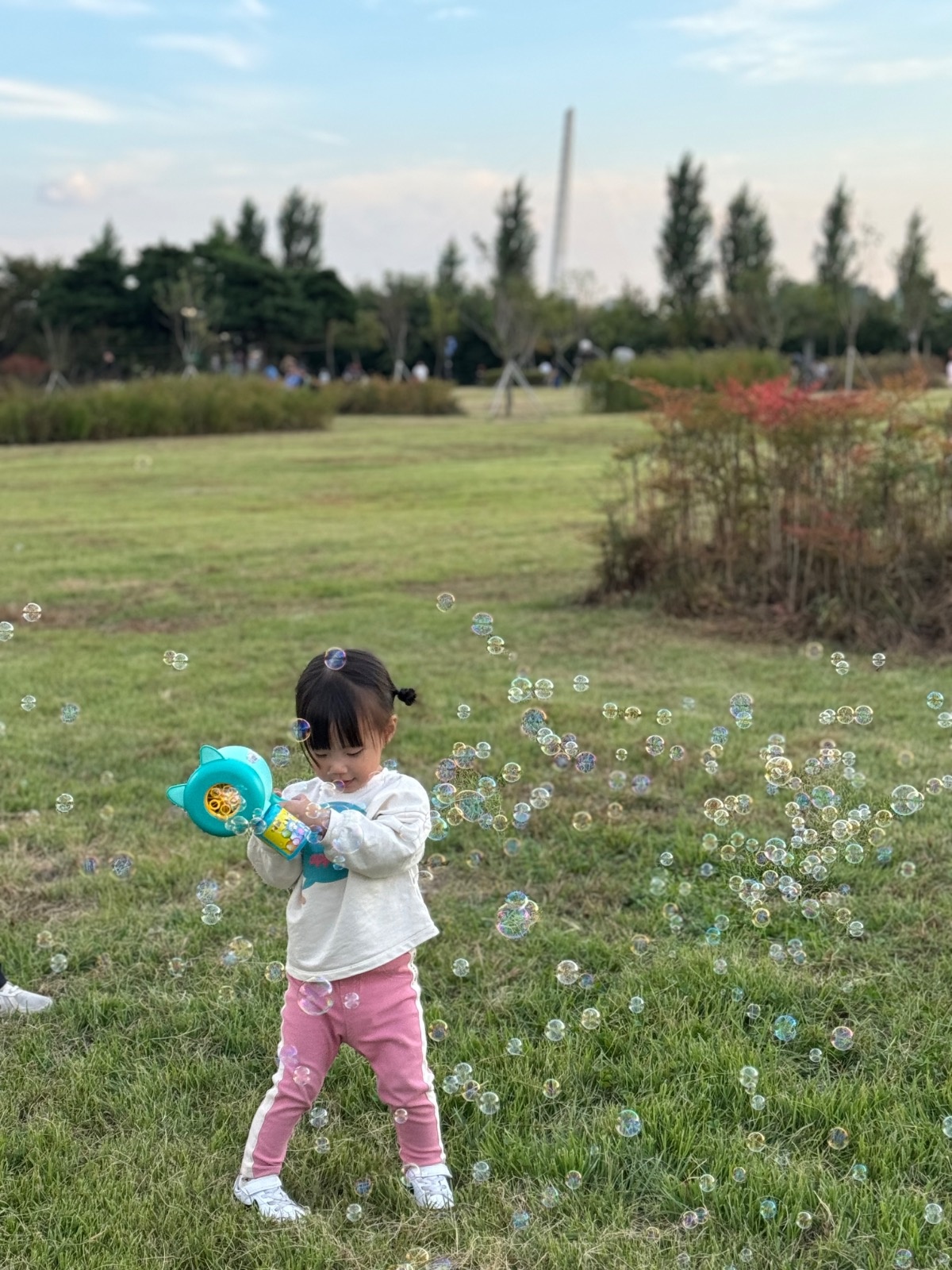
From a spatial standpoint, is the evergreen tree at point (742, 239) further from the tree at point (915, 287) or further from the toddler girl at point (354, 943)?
the toddler girl at point (354, 943)

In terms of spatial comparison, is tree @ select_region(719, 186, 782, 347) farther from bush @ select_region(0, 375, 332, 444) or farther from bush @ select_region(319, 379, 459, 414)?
bush @ select_region(0, 375, 332, 444)

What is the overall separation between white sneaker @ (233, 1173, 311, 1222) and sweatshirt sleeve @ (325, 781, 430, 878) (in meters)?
0.72

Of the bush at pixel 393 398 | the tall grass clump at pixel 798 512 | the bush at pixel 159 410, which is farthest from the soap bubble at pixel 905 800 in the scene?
the bush at pixel 393 398

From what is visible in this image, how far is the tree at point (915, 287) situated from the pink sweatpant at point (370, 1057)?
4164 centimetres

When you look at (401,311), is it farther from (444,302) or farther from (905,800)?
(905,800)

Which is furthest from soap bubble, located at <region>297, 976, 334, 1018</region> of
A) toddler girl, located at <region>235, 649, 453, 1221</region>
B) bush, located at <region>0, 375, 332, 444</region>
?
bush, located at <region>0, 375, 332, 444</region>

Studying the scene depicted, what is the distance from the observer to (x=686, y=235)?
56.4 meters

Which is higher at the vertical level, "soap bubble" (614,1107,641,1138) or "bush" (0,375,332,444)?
"bush" (0,375,332,444)

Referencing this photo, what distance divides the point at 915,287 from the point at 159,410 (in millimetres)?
29939

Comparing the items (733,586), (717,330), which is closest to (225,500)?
(733,586)

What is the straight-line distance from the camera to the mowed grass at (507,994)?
2.38 metres

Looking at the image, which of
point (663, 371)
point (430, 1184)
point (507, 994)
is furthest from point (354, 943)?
point (663, 371)

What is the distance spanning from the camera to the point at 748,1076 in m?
2.76

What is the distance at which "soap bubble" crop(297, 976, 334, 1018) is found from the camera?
2377mm
